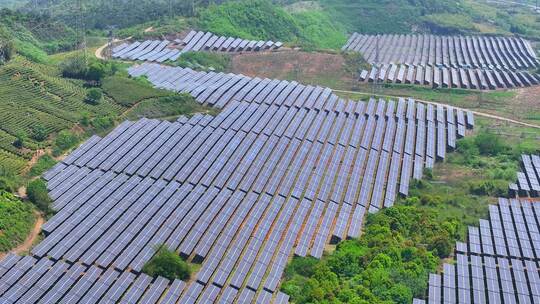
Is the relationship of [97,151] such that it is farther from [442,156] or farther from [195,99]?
[442,156]

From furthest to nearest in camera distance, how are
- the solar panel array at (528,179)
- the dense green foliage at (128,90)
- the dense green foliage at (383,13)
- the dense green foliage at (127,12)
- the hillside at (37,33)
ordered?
the dense green foliage at (383,13) < the dense green foliage at (127,12) < the hillside at (37,33) < the dense green foliage at (128,90) < the solar panel array at (528,179)

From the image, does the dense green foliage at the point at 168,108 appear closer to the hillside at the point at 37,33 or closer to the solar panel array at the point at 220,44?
the hillside at the point at 37,33

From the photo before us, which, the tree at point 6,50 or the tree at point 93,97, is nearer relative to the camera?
the tree at point 93,97

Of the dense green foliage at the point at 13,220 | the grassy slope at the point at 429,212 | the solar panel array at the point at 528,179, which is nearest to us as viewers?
the grassy slope at the point at 429,212

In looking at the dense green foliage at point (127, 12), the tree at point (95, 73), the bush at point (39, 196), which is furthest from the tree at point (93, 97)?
the dense green foliage at point (127, 12)

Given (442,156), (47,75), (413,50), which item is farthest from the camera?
(413,50)

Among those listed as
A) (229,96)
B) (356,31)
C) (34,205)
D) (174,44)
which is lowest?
(356,31)

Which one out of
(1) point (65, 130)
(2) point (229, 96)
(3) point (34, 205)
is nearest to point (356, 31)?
(2) point (229, 96)
